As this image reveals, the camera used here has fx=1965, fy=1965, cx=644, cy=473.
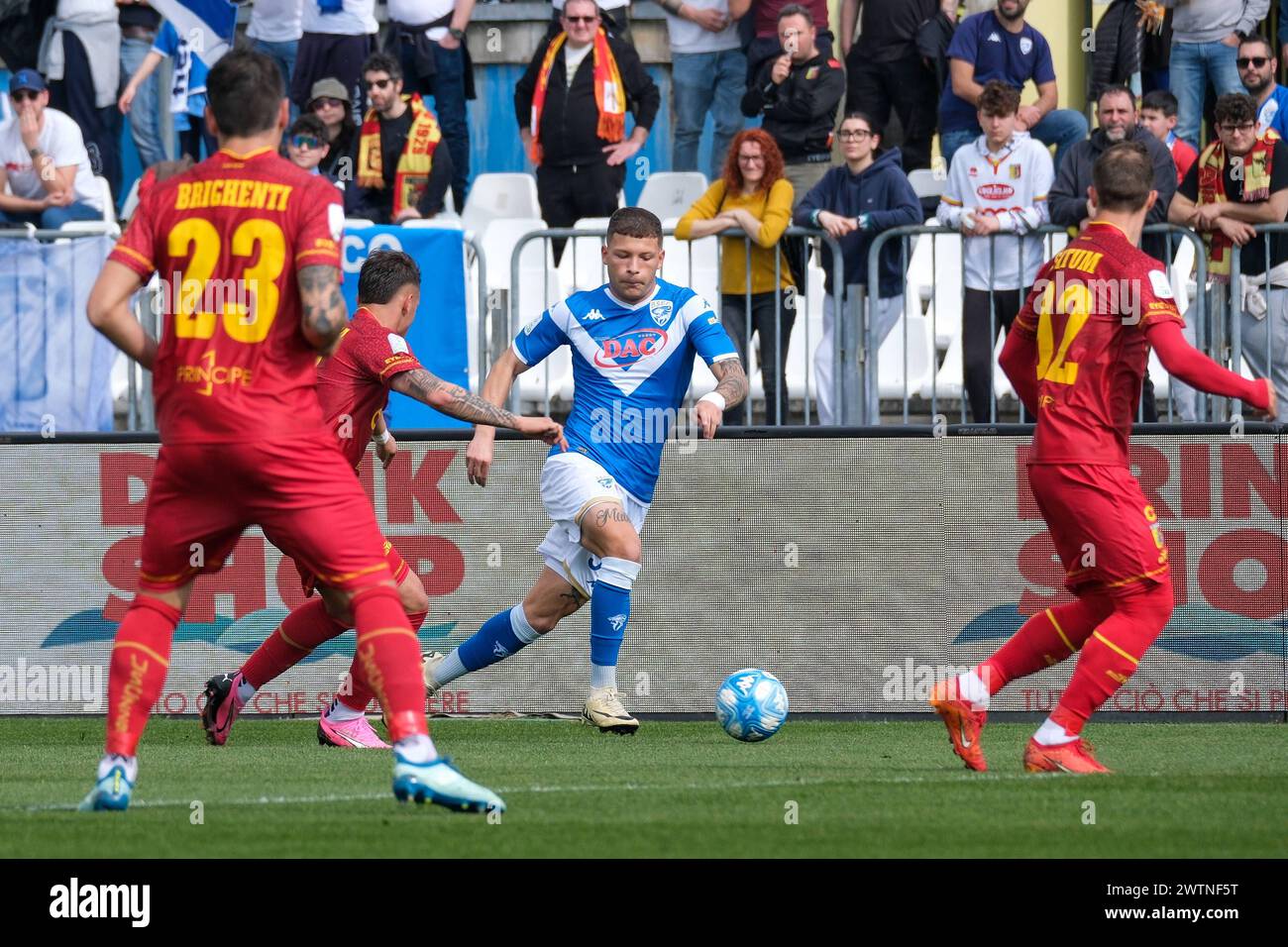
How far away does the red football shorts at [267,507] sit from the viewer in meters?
6.22

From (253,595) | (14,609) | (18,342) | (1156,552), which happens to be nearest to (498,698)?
(253,595)

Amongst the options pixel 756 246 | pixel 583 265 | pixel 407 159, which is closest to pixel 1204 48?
pixel 756 246

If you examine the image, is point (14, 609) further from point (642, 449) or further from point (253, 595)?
point (642, 449)

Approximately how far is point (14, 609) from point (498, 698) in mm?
2802

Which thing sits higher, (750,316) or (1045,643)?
(750,316)

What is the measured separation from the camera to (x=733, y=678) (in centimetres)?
948

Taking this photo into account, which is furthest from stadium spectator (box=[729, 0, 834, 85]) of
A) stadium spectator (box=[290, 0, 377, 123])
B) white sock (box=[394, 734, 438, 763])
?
white sock (box=[394, 734, 438, 763])

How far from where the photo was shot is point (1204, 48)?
569 inches

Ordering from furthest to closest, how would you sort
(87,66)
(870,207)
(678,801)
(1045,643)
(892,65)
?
1. (87,66)
2. (892,65)
3. (870,207)
4. (1045,643)
5. (678,801)

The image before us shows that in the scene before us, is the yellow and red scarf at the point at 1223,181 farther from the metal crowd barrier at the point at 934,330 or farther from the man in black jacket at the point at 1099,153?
the man in black jacket at the point at 1099,153

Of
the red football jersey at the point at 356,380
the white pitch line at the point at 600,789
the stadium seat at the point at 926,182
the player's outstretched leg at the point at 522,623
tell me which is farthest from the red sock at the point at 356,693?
the stadium seat at the point at 926,182

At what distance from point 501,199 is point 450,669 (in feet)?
22.9

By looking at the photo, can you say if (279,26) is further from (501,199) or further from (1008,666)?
(1008,666)

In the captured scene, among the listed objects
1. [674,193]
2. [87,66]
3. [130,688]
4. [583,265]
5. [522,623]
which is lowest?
[522,623]
